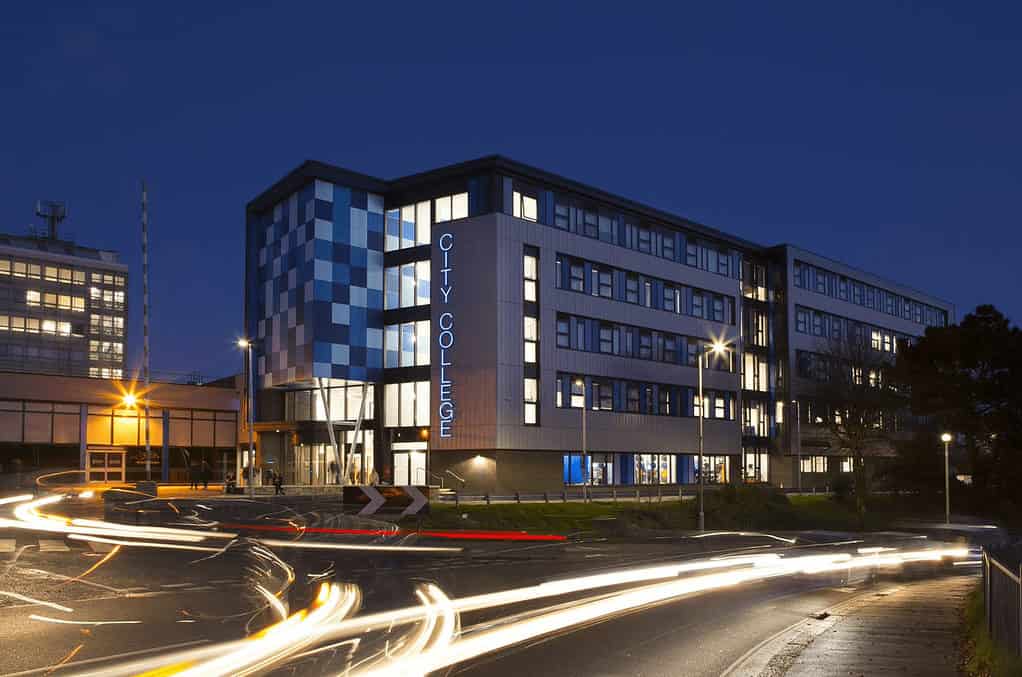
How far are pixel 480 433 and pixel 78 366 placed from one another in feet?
289

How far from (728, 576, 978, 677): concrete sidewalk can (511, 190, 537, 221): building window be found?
48.7 m

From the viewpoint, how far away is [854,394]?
270ft

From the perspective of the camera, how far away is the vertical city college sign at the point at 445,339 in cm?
6456

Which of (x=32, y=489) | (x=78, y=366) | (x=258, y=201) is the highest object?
(x=258, y=201)

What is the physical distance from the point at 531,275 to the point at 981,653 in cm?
5533

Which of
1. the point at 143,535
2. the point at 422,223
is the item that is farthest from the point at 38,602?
the point at 422,223

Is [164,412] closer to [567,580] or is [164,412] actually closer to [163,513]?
[163,513]

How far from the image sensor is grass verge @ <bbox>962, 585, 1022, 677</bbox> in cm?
964

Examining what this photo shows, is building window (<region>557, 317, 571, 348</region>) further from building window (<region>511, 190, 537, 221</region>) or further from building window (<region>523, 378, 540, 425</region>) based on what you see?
building window (<region>511, 190, 537, 221</region>)

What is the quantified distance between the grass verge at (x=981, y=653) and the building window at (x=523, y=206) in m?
51.9

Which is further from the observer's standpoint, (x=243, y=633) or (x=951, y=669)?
(x=243, y=633)

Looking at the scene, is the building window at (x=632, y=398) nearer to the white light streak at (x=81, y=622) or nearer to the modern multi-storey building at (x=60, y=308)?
the white light streak at (x=81, y=622)

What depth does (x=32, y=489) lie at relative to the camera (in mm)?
56625

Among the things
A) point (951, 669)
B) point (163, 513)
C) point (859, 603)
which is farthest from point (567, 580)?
point (163, 513)
